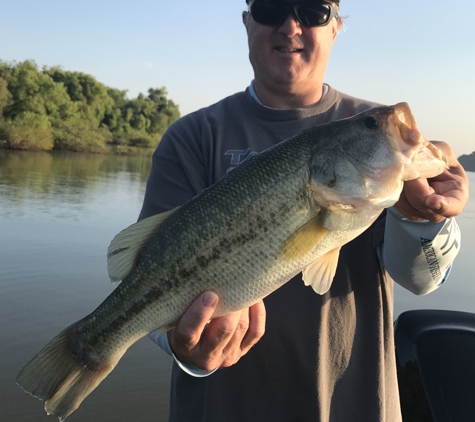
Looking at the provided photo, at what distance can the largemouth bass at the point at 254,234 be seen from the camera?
7.09 ft

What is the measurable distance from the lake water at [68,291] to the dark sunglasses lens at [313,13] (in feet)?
17.5

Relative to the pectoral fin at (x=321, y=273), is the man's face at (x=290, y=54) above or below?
above

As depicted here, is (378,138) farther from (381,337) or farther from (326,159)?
(381,337)

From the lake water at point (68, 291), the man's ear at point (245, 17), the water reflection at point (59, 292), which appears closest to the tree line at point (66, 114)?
the lake water at point (68, 291)

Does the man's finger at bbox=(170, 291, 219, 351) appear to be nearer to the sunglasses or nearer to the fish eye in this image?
the fish eye

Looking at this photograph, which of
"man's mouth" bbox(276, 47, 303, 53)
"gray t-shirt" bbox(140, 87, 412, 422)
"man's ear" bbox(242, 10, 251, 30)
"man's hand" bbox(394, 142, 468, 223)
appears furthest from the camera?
"man's ear" bbox(242, 10, 251, 30)

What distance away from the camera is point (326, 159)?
2.25 m

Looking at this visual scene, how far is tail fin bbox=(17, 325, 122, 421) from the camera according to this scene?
7.59ft

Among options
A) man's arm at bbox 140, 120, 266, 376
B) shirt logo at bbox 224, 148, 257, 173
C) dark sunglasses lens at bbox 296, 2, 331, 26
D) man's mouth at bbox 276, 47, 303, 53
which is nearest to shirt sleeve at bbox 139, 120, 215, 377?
man's arm at bbox 140, 120, 266, 376

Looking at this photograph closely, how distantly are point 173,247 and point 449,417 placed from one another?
2.81 m

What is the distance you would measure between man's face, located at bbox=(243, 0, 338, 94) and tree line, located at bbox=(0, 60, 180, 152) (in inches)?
1796

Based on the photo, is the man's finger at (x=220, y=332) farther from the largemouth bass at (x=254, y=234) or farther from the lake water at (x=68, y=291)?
the lake water at (x=68, y=291)

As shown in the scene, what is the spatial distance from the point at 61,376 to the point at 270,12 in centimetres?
271

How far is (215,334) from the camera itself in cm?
224
